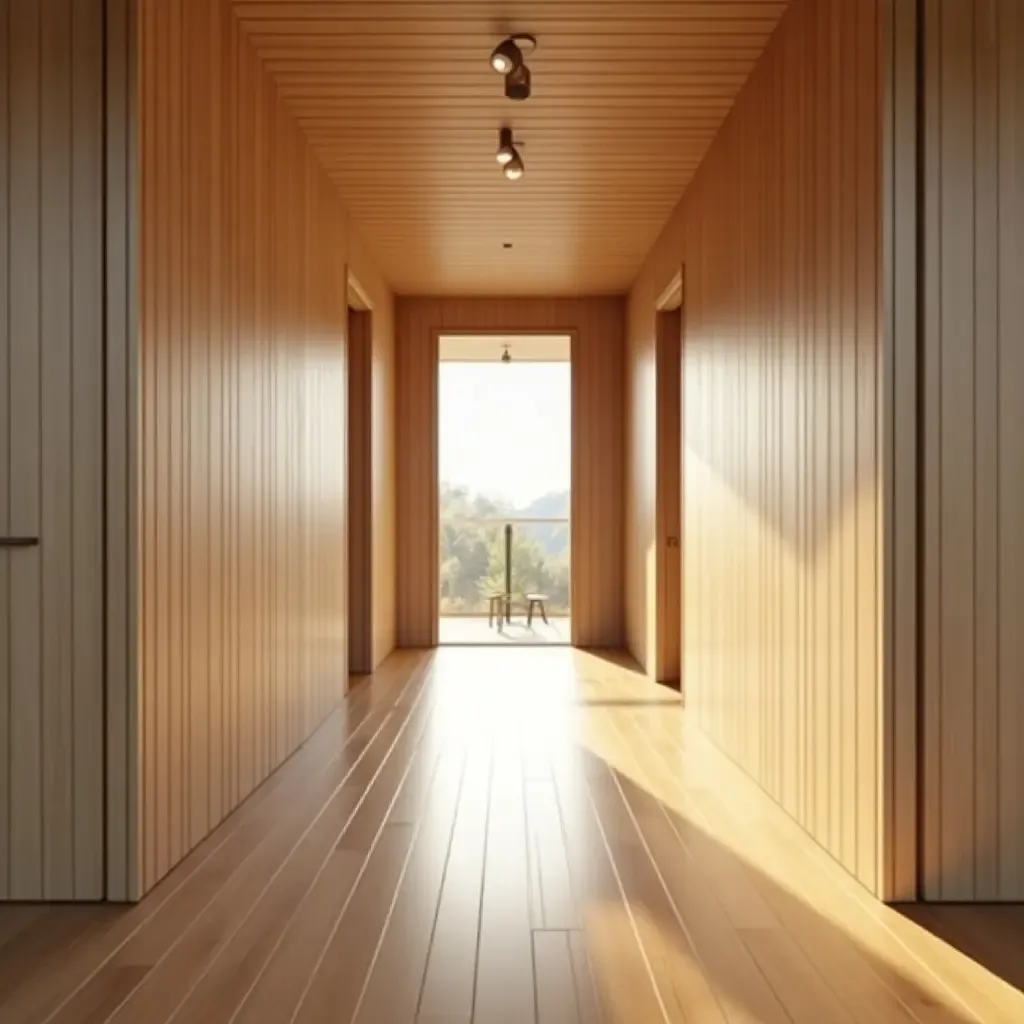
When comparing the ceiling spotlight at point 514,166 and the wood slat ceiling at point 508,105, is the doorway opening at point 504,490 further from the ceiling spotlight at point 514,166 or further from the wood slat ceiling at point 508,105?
the ceiling spotlight at point 514,166

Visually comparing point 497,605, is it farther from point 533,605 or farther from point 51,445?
point 51,445

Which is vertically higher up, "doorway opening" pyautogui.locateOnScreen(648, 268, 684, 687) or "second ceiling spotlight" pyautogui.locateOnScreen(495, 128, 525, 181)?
"second ceiling spotlight" pyautogui.locateOnScreen(495, 128, 525, 181)

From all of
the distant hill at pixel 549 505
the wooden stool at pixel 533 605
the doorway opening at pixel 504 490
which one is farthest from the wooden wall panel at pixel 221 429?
the distant hill at pixel 549 505

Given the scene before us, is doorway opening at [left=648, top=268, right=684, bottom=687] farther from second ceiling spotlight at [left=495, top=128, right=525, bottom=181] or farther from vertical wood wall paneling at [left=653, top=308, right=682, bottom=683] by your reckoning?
second ceiling spotlight at [left=495, top=128, right=525, bottom=181]

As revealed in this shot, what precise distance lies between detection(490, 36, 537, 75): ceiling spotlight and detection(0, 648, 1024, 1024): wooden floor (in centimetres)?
263

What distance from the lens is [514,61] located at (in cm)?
359

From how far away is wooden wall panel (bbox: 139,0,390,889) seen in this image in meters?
2.71

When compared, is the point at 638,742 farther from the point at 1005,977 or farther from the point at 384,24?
the point at 384,24

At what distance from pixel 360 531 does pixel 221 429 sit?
10.6 feet

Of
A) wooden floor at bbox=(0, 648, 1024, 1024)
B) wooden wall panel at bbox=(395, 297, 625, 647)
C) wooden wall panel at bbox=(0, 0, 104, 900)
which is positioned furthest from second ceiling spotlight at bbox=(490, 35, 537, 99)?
wooden wall panel at bbox=(395, 297, 625, 647)

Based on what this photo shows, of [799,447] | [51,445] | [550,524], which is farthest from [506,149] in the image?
[550,524]

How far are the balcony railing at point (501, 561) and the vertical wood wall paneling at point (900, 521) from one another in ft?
23.0

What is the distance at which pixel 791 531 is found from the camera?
329 cm

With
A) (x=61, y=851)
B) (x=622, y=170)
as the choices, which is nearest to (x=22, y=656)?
(x=61, y=851)
